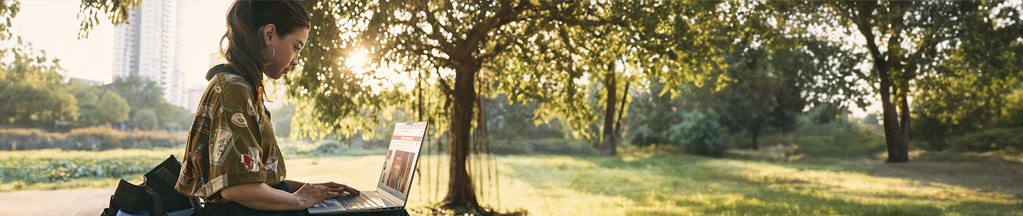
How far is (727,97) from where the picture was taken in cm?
1745

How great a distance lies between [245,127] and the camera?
1.02 m

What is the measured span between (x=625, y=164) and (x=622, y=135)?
2.24m

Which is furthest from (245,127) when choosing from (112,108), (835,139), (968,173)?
(835,139)

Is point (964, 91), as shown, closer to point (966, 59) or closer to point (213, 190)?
point (966, 59)

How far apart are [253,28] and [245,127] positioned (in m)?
0.19

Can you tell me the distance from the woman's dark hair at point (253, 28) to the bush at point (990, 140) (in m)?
12.3

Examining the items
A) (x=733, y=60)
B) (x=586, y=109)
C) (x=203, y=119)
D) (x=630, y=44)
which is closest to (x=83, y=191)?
(x=586, y=109)

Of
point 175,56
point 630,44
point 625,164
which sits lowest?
point 625,164

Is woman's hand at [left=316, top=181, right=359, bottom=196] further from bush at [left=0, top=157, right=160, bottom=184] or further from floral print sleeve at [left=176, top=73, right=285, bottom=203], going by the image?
bush at [left=0, top=157, right=160, bottom=184]

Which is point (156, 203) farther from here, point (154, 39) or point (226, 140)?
point (154, 39)

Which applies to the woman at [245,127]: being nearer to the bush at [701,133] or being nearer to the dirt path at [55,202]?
the dirt path at [55,202]

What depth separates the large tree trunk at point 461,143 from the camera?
5.65m

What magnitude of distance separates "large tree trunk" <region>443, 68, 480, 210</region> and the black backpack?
4392 mm

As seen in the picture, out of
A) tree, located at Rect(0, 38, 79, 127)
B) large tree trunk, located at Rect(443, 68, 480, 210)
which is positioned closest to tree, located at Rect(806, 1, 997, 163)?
large tree trunk, located at Rect(443, 68, 480, 210)
